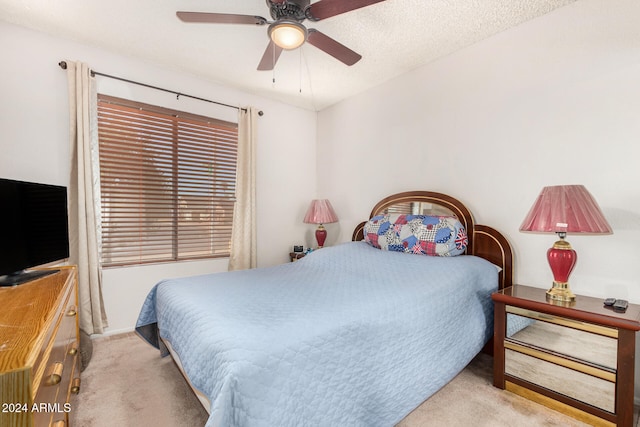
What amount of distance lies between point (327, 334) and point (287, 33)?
1.65m

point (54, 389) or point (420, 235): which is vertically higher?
point (420, 235)

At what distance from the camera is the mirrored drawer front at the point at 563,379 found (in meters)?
1.55

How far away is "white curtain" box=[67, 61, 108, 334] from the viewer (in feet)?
7.98

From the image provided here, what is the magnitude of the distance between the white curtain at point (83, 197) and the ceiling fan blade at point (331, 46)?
2004 millimetres

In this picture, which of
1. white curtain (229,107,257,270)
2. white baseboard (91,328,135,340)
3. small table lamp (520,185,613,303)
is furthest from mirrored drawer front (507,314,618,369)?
white baseboard (91,328,135,340)

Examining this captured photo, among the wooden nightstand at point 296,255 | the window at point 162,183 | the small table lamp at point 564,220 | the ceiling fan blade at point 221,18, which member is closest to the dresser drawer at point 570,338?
the small table lamp at point 564,220

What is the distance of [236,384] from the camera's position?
992 millimetres

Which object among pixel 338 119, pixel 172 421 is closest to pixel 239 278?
pixel 172 421

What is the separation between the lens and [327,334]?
1251 millimetres

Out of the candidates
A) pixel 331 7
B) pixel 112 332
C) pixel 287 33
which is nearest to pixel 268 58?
pixel 287 33

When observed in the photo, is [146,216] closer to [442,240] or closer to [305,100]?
[305,100]

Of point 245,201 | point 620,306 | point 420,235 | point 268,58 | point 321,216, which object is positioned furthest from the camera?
point 321,216

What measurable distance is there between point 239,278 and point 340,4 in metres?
1.80

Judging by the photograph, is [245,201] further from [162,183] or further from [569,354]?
[569,354]
